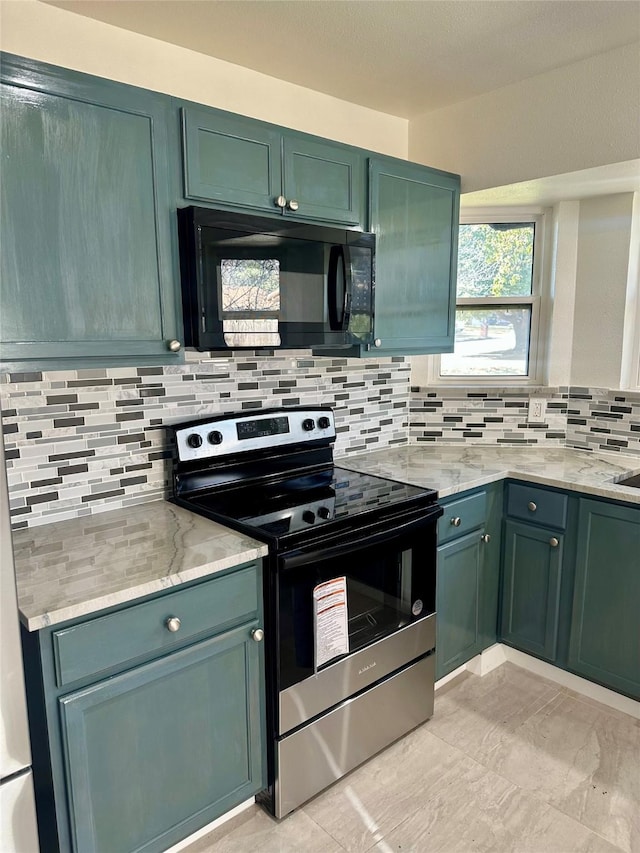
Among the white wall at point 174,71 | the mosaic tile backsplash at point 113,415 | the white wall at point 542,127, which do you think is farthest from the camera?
the white wall at point 542,127

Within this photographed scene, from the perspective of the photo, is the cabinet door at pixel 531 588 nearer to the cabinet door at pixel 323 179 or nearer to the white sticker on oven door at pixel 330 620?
the white sticker on oven door at pixel 330 620

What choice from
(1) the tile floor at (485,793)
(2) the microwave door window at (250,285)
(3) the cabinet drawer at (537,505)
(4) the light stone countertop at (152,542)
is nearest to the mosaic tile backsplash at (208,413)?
(4) the light stone countertop at (152,542)

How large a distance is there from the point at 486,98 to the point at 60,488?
2.21 m

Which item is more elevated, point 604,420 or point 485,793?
point 604,420

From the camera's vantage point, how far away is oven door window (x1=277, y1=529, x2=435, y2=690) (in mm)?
1722

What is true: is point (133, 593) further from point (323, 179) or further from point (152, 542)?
point (323, 179)

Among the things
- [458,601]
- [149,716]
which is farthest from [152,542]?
[458,601]

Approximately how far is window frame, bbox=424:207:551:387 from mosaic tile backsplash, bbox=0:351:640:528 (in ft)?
0.37

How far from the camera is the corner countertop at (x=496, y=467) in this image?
2.23 metres

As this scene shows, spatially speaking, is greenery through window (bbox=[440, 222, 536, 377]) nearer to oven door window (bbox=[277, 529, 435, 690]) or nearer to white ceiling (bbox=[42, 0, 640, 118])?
white ceiling (bbox=[42, 0, 640, 118])

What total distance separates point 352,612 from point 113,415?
3.30 feet

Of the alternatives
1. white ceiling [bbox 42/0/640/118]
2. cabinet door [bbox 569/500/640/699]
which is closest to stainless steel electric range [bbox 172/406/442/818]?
cabinet door [bbox 569/500/640/699]

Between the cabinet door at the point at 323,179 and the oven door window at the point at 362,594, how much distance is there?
3.80 ft

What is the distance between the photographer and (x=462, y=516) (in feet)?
7.52
